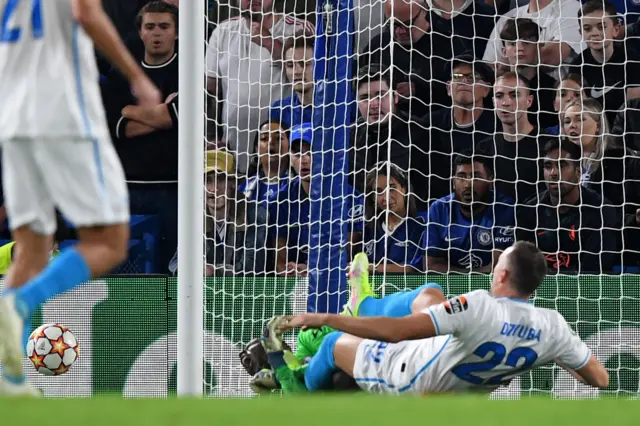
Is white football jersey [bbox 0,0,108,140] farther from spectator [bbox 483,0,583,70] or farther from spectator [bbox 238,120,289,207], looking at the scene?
spectator [bbox 483,0,583,70]

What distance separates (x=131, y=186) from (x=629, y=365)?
353 cm

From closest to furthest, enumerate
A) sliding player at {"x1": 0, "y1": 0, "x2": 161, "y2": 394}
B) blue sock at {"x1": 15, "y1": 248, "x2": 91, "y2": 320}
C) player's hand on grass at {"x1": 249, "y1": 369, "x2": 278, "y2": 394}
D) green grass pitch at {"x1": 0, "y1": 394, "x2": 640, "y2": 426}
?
green grass pitch at {"x1": 0, "y1": 394, "x2": 640, "y2": 426}
blue sock at {"x1": 15, "y1": 248, "x2": 91, "y2": 320}
sliding player at {"x1": 0, "y1": 0, "x2": 161, "y2": 394}
player's hand on grass at {"x1": 249, "y1": 369, "x2": 278, "y2": 394}

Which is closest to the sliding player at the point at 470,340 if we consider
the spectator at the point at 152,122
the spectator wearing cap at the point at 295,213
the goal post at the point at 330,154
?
the goal post at the point at 330,154

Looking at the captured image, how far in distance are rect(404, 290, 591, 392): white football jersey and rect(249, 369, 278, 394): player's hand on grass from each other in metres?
0.82

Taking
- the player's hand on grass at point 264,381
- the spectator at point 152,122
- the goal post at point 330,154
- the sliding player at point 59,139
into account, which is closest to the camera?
the sliding player at point 59,139

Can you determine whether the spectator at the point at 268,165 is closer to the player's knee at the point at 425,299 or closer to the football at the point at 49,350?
the football at the point at 49,350

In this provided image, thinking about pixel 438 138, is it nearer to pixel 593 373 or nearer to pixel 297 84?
pixel 297 84

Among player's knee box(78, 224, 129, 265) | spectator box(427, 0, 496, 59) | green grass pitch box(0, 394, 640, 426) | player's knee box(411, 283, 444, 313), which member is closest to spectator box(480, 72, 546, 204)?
spectator box(427, 0, 496, 59)

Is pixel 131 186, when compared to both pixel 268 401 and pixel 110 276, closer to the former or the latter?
pixel 110 276

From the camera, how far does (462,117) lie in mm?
7867

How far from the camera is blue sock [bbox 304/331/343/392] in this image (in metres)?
5.62

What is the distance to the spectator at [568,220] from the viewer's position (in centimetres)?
747

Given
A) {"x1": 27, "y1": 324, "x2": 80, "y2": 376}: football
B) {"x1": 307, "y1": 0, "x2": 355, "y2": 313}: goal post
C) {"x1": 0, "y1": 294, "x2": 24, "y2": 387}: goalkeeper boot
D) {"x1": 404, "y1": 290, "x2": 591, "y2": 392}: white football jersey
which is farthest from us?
{"x1": 27, "y1": 324, "x2": 80, "y2": 376}: football

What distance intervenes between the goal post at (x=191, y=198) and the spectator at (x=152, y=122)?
6.75ft
